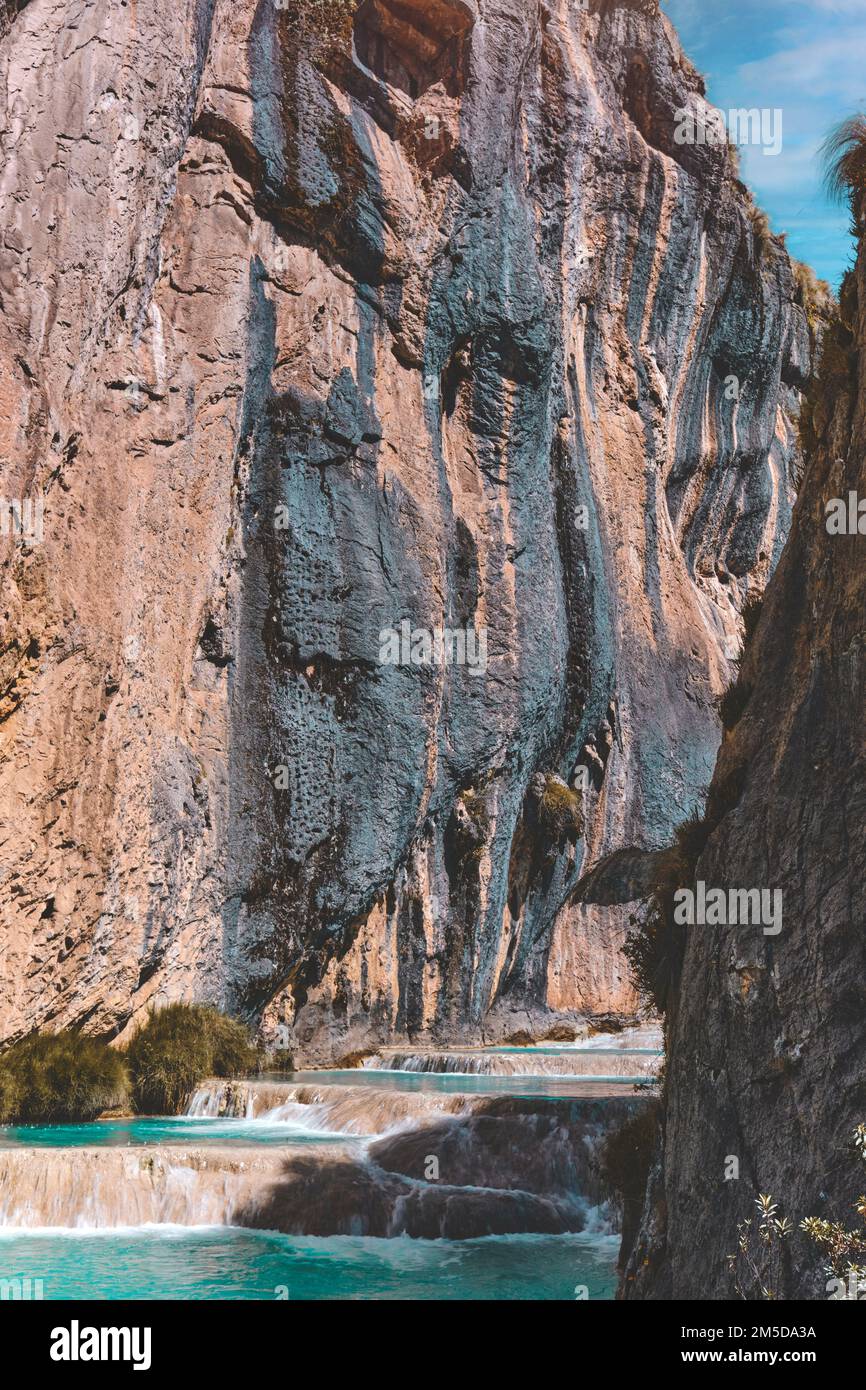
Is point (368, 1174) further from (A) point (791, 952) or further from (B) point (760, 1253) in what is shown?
(A) point (791, 952)

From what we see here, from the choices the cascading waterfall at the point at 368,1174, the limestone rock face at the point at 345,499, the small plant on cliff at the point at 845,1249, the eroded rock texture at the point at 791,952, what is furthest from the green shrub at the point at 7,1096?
the small plant on cliff at the point at 845,1249

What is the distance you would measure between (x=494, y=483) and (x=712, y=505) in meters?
15.2

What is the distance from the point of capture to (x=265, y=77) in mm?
31172

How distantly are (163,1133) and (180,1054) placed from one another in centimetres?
427

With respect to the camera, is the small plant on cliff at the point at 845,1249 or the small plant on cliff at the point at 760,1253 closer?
the small plant on cliff at the point at 845,1249

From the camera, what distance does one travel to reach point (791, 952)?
363 inches

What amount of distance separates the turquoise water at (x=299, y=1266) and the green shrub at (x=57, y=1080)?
19.9 feet

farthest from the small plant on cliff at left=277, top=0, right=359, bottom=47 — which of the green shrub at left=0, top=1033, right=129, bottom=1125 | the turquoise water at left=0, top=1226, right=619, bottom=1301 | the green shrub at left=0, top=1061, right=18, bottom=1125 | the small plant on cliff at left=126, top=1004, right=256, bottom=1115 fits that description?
the turquoise water at left=0, top=1226, right=619, bottom=1301

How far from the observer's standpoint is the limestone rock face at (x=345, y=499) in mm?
23188

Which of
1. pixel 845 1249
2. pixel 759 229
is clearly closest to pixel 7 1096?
pixel 845 1249

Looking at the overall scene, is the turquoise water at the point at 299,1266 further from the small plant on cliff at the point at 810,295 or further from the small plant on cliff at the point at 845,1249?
the small plant on cliff at the point at 810,295

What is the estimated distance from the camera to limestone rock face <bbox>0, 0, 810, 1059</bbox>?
2319 centimetres
